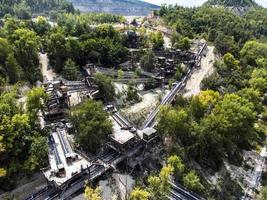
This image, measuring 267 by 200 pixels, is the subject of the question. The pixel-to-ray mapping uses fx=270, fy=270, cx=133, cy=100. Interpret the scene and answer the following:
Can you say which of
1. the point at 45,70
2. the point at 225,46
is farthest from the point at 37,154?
the point at 225,46

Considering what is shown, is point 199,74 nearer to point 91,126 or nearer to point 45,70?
point 45,70

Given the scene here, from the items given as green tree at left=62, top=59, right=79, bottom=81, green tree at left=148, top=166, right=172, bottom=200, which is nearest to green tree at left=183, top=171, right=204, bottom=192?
green tree at left=148, top=166, right=172, bottom=200

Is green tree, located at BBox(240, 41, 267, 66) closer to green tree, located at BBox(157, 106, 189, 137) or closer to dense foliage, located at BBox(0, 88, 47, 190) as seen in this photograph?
green tree, located at BBox(157, 106, 189, 137)

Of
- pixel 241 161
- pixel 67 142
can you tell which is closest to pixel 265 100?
pixel 241 161

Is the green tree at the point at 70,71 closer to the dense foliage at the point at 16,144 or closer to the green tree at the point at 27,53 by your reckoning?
the green tree at the point at 27,53

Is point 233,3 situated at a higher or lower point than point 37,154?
lower

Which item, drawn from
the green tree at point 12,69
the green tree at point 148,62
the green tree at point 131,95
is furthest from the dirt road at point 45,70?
the green tree at point 148,62

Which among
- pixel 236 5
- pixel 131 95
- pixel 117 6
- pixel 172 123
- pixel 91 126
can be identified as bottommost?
pixel 117 6
